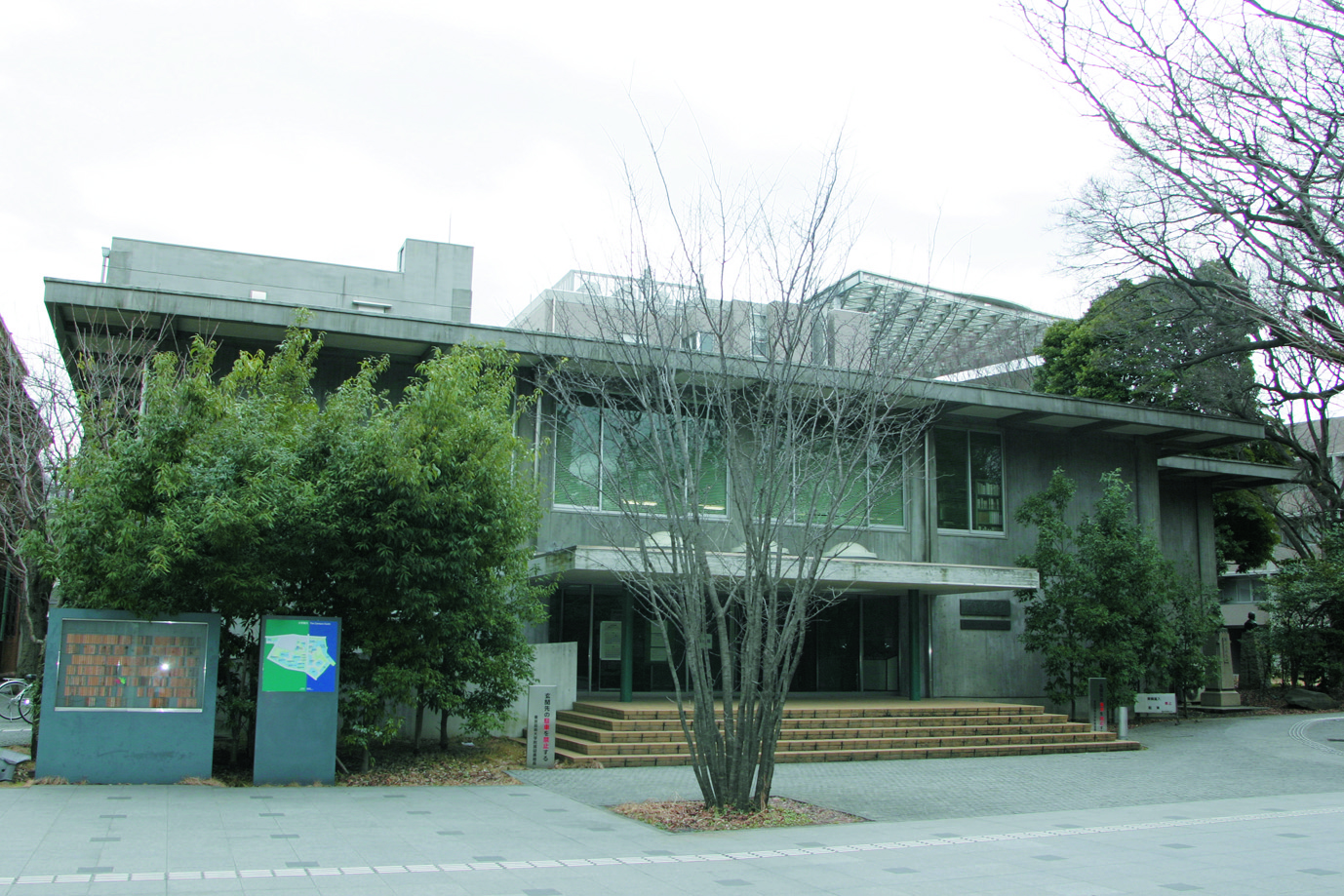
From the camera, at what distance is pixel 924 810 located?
10.6m

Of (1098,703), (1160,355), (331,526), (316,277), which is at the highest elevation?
(316,277)

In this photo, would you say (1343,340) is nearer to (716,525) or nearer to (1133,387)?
(716,525)

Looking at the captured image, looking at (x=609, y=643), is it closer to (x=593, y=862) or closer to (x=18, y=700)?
(x=18, y=700)

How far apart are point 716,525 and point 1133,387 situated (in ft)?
44.6

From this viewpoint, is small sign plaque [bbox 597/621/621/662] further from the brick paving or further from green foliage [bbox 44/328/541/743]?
green foliage [bbox 44/328/541/743]

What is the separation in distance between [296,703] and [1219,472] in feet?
78.3

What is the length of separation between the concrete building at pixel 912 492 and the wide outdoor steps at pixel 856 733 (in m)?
2.29

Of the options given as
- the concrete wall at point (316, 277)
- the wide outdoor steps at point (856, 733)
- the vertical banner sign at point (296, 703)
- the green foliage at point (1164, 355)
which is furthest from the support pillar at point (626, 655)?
the concrete wall at point (316, 277)

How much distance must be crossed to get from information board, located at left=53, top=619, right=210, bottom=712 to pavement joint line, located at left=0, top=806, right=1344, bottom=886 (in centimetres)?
471

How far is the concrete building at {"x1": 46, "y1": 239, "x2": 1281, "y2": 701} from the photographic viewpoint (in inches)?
667

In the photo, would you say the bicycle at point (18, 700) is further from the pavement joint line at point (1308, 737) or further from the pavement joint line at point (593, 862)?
the pavement joint line at point (1308, 737)

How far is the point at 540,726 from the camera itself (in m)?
14.0

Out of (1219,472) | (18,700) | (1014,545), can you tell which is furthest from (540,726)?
(1219,472)

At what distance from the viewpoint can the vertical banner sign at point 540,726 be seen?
13.9 m
